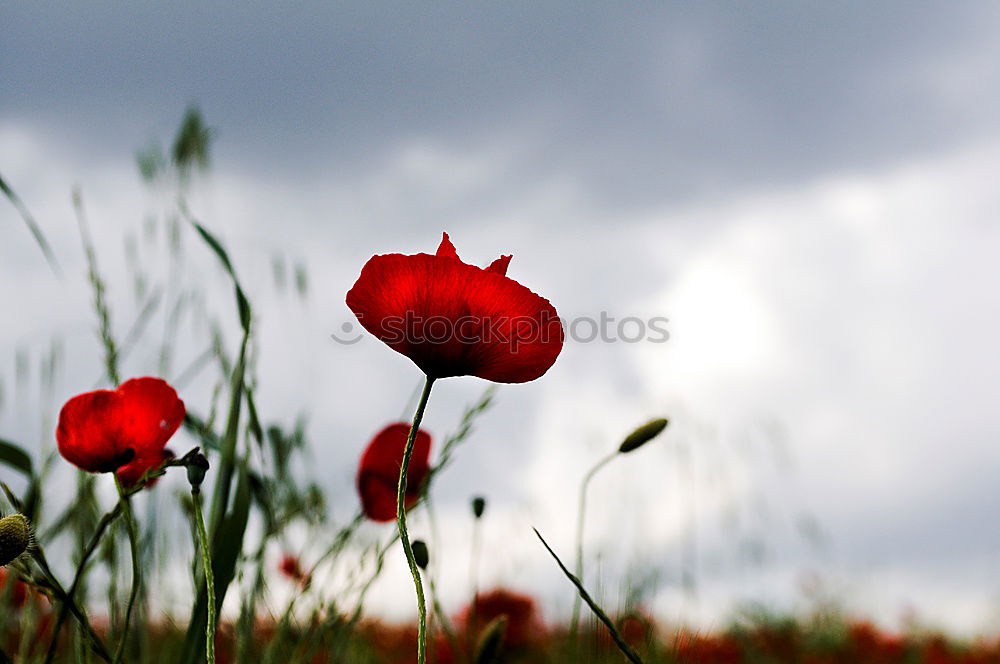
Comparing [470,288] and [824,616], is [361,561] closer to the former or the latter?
[470,288]

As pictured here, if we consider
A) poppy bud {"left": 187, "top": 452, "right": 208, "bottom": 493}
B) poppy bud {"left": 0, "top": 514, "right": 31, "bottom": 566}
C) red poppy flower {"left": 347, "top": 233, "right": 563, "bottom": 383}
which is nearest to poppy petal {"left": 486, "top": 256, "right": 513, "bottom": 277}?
red poppy flower {"left": 347, "top": 233, "right": 563, "bottom": 383}

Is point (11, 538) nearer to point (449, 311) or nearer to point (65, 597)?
point (65, 597)

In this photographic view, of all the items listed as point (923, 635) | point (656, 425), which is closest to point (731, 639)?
point (923, 635)

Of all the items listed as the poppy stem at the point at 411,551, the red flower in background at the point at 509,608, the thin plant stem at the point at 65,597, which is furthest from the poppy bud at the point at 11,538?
the red flower in background at the point at 509,608

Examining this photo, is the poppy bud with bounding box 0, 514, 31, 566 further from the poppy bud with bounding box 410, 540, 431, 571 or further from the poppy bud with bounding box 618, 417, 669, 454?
the poppy bud with bounding box 618, 417, 669, 454

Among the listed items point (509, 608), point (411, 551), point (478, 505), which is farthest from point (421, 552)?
point (509, 608)
